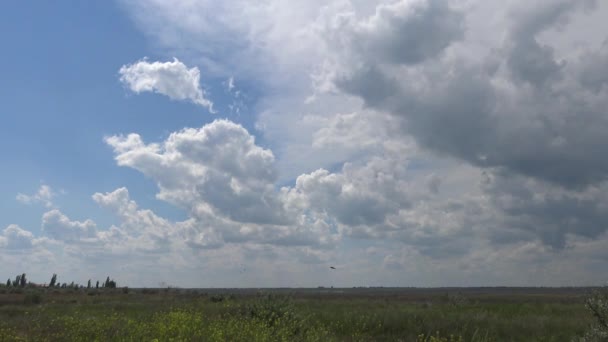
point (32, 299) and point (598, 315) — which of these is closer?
point (598, 315)

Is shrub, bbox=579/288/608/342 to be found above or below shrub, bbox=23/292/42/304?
below

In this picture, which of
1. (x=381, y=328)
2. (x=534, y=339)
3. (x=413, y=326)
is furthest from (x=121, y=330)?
(x=534, y=339)

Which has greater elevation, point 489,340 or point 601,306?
point 601,306

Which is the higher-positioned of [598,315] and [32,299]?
[32,299]

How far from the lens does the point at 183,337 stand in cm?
1438

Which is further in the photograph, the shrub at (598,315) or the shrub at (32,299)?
the shrub at (32,299)

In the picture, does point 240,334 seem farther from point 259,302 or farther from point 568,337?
point 568,337

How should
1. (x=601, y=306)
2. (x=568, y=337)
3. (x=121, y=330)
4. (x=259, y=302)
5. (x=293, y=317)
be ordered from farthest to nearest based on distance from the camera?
(x=259, y=302) → (x=293, y=317) → (x=568, y=337) → (x=121, y=330) → (x=601, y=306)

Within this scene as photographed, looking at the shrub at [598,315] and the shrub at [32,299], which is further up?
the shrub at [32,299]

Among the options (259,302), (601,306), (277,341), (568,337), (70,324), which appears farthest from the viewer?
(259,302)

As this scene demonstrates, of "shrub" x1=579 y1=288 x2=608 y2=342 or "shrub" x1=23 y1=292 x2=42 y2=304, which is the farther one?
"shrub" x1=23 y1=292 x2=42 y2=304

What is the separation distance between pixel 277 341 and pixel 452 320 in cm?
963

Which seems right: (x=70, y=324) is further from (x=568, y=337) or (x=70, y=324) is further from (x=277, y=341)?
(x=568, y=337)

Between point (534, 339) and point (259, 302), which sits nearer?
point (534, 339)
